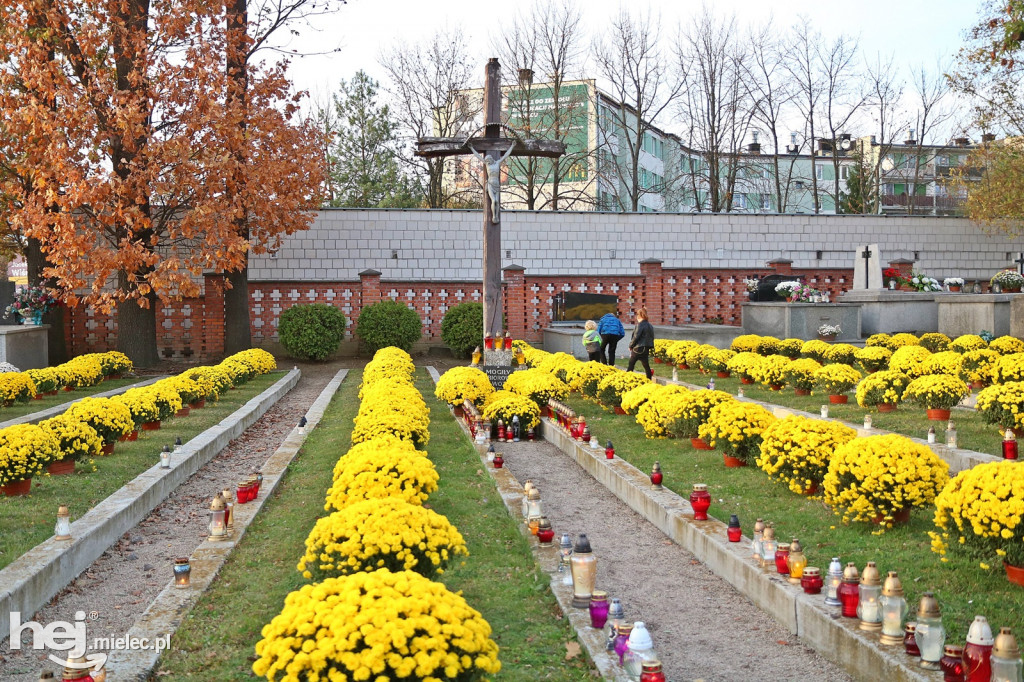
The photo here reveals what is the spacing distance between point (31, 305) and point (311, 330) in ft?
20.6

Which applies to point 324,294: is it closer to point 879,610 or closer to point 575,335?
point 575,335

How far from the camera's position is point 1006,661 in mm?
3781

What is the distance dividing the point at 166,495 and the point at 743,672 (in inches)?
238

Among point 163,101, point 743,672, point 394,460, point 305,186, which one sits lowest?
point 743,672

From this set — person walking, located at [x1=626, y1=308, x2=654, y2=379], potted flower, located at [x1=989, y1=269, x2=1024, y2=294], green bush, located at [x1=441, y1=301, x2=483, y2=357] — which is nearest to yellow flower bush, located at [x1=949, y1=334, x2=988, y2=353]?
person walking, located at [x1=626, y1=308, x2=654, y2=379]

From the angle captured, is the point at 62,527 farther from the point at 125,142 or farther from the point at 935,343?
the point at 935,343

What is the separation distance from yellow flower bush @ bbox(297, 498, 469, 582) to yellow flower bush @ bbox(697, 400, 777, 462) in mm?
4645

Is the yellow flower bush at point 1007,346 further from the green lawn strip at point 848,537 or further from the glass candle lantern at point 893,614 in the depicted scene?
the glass candle lantern at point 893,614

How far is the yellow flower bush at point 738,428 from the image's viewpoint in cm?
917

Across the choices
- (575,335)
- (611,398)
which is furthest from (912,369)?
(575,335)

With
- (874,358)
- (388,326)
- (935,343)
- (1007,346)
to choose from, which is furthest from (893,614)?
(388,326)

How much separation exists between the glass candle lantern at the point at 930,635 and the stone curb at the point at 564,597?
1308mm

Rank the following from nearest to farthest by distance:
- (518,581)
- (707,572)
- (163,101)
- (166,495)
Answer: (518,581)
(707,572)
(166,495)
(163,101)

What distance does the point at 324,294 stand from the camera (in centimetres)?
2580
